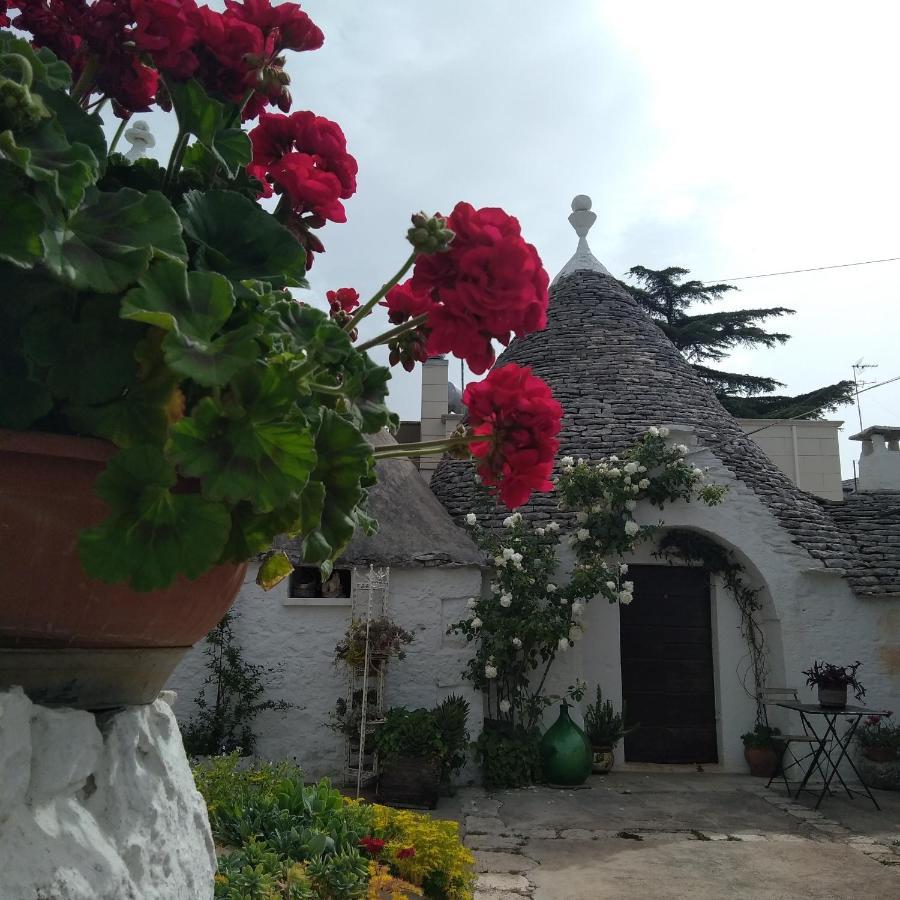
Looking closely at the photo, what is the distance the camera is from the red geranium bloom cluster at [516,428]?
1308 mm

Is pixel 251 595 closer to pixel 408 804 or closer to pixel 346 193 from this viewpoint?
pixel 408 804

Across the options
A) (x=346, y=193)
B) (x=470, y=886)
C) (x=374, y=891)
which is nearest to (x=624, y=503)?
(x=470, y=886)

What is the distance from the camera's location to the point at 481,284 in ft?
3.64

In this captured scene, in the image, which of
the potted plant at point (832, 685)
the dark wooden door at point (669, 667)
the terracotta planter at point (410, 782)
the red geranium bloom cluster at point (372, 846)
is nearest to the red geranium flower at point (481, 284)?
the red geranium bloom cluster at point (372, 846)

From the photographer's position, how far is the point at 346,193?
1.34m

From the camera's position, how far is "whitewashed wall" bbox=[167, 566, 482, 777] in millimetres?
8164

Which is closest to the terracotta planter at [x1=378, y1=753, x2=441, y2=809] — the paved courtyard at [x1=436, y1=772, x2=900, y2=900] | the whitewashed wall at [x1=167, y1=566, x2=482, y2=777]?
the paved courtyard at [x1=436, y1=772, x2=900, y2=900]

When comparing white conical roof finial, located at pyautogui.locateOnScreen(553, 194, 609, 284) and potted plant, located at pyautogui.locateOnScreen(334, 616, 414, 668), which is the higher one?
white conical roof finial, located at pyautogui.locateOnScreen(553, 194, 609, 284)

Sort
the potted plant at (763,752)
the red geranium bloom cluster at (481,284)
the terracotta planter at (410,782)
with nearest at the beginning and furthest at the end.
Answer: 1. the red geranium bloom cluster at (481,284)
2. the terracotta planter at (410,782)
3. the potted plant at (763,752)

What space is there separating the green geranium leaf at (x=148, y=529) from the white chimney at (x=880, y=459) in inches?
495

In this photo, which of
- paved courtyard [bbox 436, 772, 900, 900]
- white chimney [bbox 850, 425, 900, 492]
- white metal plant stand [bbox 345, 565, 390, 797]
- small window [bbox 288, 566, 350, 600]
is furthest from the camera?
white chimney [bbox 850, 425, 900, 492]

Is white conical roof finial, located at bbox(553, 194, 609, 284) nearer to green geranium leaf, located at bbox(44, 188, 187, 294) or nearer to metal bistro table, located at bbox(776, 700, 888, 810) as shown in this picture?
metal bistro table, located at bbox(776, 700, 888, 810)

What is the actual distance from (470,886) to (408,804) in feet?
12.2

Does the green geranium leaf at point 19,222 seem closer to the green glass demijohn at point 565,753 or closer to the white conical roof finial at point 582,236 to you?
the green glass demijohn at point 565,753
